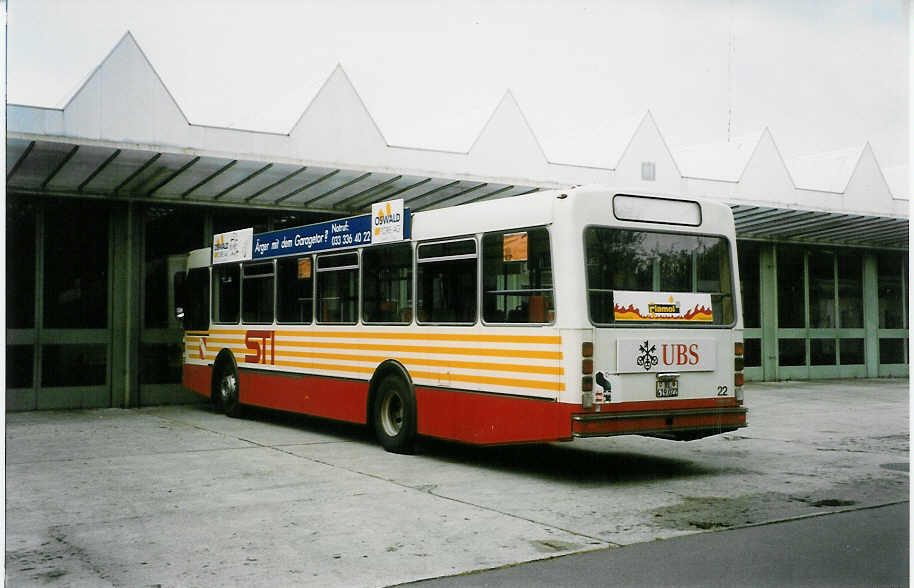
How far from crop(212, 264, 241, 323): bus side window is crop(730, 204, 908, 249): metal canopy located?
998cm

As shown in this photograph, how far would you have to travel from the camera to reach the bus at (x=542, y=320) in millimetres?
8977

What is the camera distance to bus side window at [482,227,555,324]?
9.17 m

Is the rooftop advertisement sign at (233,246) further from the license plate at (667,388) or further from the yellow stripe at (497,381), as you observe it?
the license plate at (667,388)

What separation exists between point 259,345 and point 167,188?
378cm

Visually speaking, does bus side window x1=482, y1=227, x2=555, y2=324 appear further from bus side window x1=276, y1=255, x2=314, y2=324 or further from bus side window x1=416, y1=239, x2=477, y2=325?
bus side window x1=276, y1=255, x2=314, y2=324

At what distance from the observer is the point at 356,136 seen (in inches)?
614

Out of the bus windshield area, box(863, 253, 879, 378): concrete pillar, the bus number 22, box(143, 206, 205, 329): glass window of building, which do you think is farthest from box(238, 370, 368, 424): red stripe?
box(863, 253, 879, 378): concrete pillar

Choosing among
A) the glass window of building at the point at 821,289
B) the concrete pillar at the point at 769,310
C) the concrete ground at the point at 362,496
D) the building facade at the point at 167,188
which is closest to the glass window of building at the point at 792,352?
the concrete pillar at the point at 769,310

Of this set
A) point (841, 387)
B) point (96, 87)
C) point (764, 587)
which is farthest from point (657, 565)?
point (841, 387)

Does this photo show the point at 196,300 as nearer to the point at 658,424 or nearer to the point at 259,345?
the point at 259,345

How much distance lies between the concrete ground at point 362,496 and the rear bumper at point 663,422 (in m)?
0.50

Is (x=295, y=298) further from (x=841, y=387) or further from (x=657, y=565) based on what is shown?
(x=841, y=387)

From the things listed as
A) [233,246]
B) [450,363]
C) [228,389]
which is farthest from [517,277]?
[228,389]

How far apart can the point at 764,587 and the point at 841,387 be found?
1764cm
